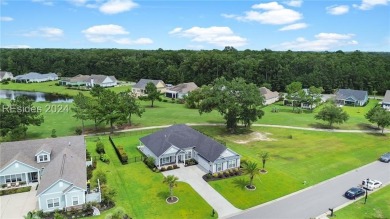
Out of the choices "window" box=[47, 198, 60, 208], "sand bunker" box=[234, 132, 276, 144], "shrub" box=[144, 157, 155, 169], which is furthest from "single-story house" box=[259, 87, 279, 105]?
"window" box=[47, 198, 60, 208]

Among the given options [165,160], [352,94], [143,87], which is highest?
[143,87]

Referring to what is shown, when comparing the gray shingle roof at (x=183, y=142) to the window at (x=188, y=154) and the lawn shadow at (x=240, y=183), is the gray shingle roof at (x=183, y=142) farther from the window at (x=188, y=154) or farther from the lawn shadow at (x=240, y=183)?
the lawn shadow at (x=240, y=183)

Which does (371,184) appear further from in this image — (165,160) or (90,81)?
(90,81)

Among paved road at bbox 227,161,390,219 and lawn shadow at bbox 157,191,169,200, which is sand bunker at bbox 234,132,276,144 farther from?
lawn shadow at bbox 157,191,169,200

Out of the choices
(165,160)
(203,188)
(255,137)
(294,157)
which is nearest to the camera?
(203,188)

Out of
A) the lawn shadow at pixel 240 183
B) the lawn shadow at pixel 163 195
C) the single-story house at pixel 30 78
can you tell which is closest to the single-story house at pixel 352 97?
the lawn shadow at pixel 240 183

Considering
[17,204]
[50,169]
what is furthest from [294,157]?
[17,204]
